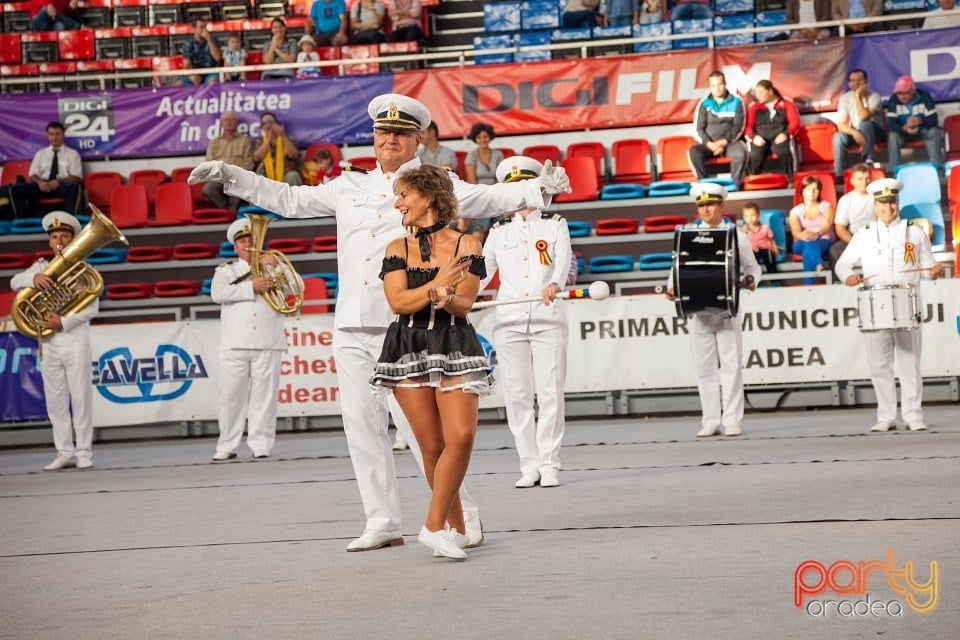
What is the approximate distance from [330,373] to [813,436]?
6.34m

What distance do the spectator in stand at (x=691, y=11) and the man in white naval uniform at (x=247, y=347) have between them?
34.7 ft

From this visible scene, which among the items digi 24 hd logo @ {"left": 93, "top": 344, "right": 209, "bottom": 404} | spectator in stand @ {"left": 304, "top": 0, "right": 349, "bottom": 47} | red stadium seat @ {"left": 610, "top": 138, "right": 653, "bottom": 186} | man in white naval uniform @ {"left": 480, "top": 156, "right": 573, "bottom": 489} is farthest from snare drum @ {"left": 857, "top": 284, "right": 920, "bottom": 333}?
spectator in stand @ {"left": 304, "top": 0, "right": 349, "bottom": 47}

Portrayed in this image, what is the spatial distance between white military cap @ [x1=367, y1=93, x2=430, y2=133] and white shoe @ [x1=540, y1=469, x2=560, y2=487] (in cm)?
334

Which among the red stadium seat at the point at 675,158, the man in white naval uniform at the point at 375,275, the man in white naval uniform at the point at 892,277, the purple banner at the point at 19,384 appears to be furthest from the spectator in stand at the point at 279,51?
the man in white naval uniform at the point at 375,275

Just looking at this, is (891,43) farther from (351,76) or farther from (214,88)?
(214,88)

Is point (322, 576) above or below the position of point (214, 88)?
below

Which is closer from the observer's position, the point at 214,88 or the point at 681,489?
the point at 681,489

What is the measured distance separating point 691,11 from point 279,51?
6.85m

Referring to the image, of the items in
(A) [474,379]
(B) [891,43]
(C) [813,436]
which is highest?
(B) [891,43]

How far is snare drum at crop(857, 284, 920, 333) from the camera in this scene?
12375mm

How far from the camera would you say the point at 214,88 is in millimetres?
21625

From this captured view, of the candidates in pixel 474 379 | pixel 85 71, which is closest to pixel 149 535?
pixel 474 379

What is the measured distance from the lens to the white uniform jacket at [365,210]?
6883 millimetres

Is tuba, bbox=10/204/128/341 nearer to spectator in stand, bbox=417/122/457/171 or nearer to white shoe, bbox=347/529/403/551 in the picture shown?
spectator in stand, bbox=417/122/457/171
